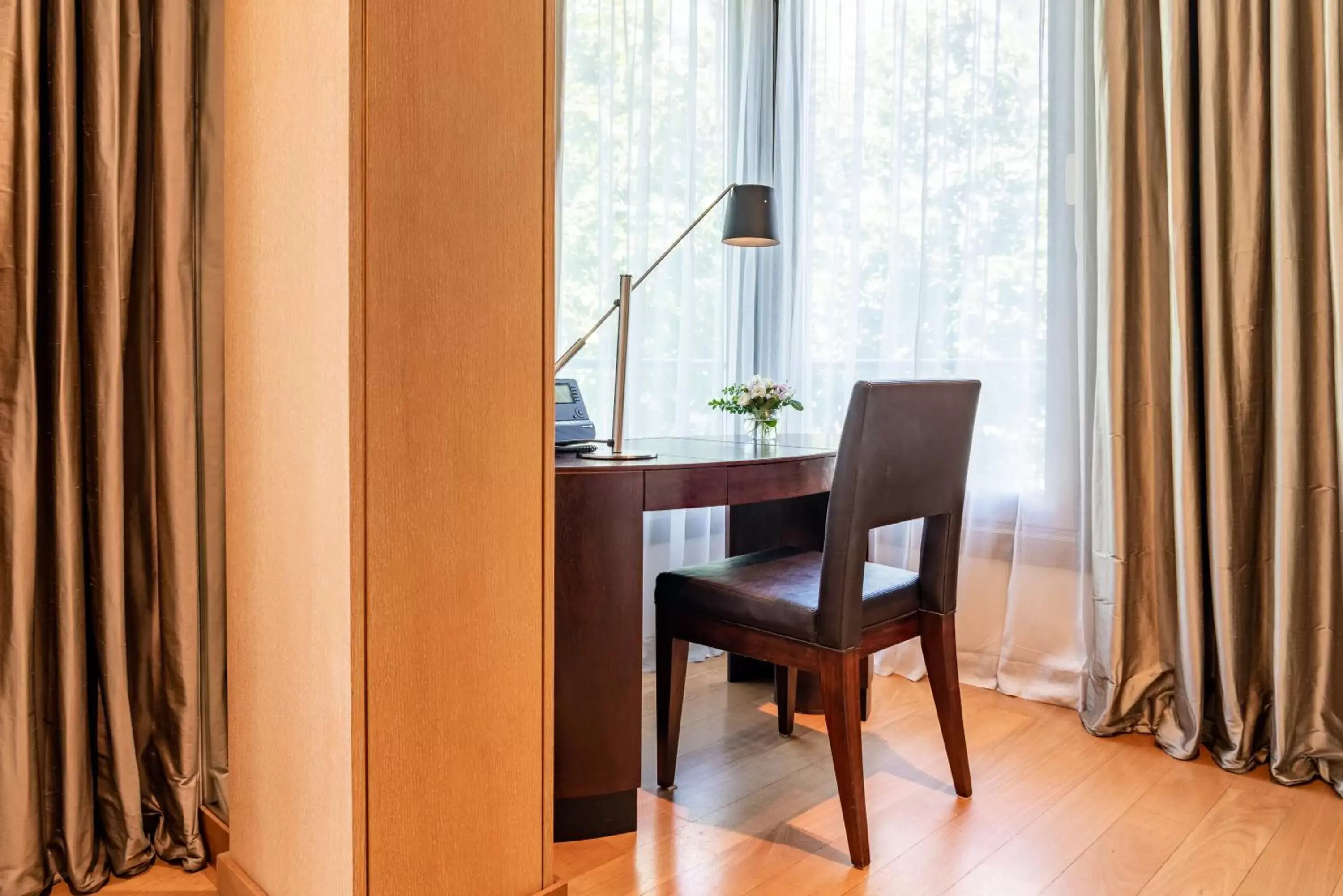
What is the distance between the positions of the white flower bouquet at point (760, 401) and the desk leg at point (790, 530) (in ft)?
0.73

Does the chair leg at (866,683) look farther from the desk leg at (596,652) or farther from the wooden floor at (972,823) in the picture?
the desk leg at (596,652)

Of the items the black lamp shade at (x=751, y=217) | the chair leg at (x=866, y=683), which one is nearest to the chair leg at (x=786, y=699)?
the chair leg at (x=866, y=683)

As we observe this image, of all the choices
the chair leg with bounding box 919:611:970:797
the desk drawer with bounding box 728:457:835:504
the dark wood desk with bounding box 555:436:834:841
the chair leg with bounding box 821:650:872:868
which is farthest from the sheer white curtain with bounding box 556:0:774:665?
the chair leg with bounding box 821:650:872:868

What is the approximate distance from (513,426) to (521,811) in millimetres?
601

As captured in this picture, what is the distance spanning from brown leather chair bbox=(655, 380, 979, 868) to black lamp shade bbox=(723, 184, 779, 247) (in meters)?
0.70

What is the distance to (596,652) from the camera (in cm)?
181

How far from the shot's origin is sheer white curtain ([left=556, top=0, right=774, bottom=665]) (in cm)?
270

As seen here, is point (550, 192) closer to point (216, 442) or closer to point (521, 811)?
point (216, 442)

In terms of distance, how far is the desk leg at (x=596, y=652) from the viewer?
1782 mm

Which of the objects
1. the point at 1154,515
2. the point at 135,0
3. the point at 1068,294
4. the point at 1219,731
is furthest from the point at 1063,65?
the point at 135,0

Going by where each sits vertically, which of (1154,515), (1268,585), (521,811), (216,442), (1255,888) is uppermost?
(216,442)

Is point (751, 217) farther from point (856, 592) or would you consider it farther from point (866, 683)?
point (866, 683)

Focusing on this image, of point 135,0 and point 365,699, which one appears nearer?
point 365,699

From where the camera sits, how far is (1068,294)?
8.51ft
